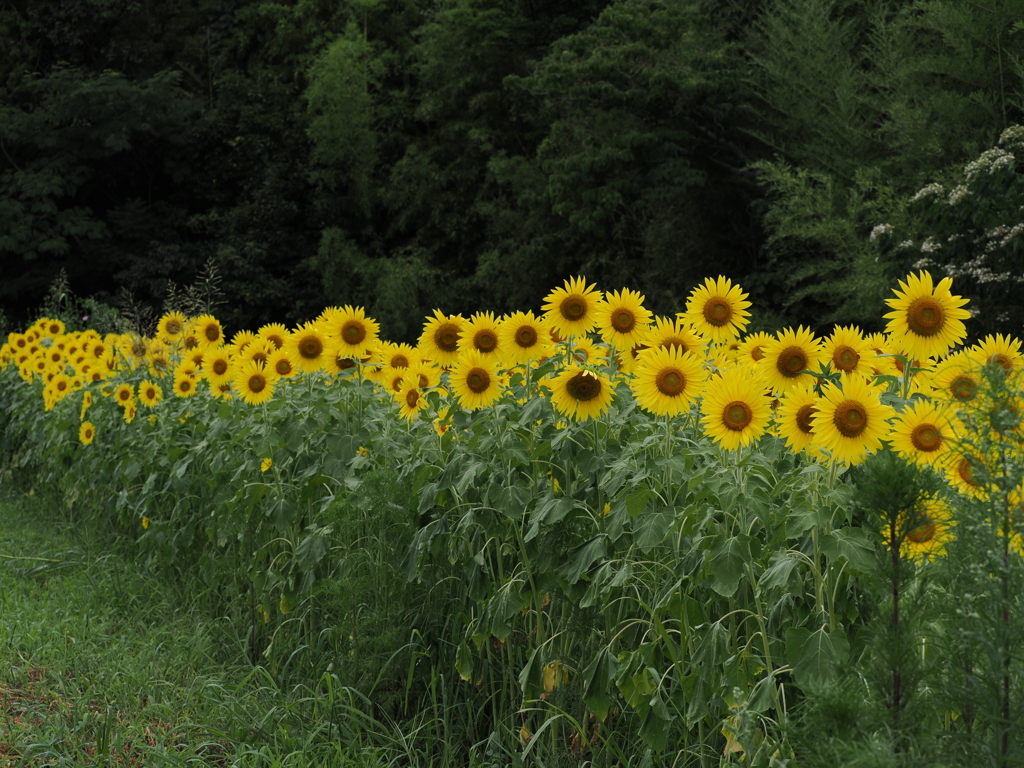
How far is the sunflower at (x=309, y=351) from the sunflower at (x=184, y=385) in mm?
1167

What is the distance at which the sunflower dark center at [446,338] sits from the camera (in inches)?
104

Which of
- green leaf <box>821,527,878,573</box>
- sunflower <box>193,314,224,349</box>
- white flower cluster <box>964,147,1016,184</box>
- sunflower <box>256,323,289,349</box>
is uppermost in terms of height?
white flower cluster <box>964,147,1016,184</box>

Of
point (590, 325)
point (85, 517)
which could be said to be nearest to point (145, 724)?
point (590, 325)

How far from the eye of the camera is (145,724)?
8.52 feet

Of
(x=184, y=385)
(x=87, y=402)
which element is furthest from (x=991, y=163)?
(x=87, y=402)

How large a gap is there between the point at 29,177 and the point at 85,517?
631 inches

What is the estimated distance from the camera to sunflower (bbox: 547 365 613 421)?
217 cm

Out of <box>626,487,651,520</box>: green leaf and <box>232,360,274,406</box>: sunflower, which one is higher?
<box>232,360,274,406</box>: sunflower

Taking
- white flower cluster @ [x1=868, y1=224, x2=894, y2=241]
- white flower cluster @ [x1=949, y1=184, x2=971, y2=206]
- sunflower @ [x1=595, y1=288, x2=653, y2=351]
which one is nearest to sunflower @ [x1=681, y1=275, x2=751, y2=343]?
sunflower @ [x1=595, y1=288, x2=653, y2=351]

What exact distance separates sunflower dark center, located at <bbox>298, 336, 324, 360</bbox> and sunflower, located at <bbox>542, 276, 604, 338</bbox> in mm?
963

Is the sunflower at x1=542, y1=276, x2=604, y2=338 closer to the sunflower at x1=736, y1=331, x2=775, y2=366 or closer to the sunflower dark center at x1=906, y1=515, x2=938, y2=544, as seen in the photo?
the sunflower at x1=736, y1=331, x2=775, y2=366

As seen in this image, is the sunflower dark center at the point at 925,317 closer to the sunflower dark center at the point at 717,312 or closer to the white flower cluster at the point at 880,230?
the sunflower dark center at the point at 717,312

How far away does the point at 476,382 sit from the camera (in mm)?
2457

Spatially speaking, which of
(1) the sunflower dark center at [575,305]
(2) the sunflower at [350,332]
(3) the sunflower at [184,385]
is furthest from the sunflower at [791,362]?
(3) the sunflower at [184,385]
